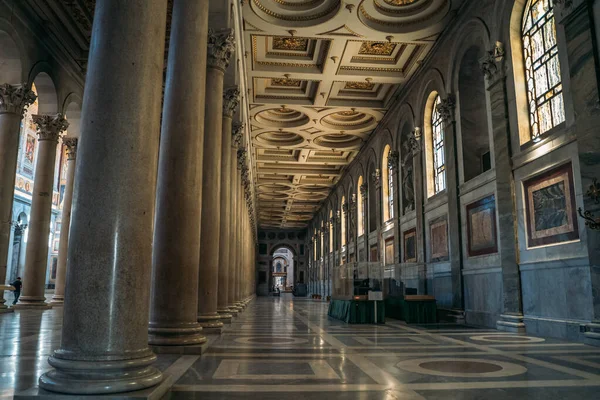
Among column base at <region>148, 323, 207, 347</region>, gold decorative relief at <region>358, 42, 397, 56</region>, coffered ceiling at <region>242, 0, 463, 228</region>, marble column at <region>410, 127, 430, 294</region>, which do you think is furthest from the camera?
marble column at <region>410, 127, 430, 294</region>

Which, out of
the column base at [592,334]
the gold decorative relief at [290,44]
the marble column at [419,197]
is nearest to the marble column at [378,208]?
the marble column at [419,197]

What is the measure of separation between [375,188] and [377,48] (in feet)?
28.9

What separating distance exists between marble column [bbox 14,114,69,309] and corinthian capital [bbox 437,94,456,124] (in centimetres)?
1253

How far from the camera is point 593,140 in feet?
27.7

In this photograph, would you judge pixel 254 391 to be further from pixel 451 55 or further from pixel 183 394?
pixel 451 55

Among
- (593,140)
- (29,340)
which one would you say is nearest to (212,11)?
(29,340)

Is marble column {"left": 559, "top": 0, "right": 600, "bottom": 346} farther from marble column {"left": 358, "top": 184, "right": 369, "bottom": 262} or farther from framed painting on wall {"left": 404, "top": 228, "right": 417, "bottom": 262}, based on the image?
marble column {"left": 358, "top": 184, "right": 369, "bottom": 262}

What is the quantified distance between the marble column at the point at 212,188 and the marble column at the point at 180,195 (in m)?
1.72

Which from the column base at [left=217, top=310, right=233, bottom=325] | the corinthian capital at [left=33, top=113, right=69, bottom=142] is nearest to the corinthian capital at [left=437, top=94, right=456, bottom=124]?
the column base at [left=217, top=310, right=233, bottom=325]

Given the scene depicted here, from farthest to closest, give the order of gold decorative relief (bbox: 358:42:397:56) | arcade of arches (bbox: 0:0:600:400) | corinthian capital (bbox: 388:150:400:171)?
corinthian capital (bbox: 388:150:400:171), gold decorative relief (bbox: 358:42:397:56), arcade of arches (bbox: 0:0:600:400)

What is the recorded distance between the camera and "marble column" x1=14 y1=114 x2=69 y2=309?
15.5 m

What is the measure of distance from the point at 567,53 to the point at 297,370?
25.8 ft

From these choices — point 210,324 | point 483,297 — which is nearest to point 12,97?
point 210,324

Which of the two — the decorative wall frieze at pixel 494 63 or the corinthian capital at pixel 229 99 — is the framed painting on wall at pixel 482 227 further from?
the corinthian capital at pixel 229 99
